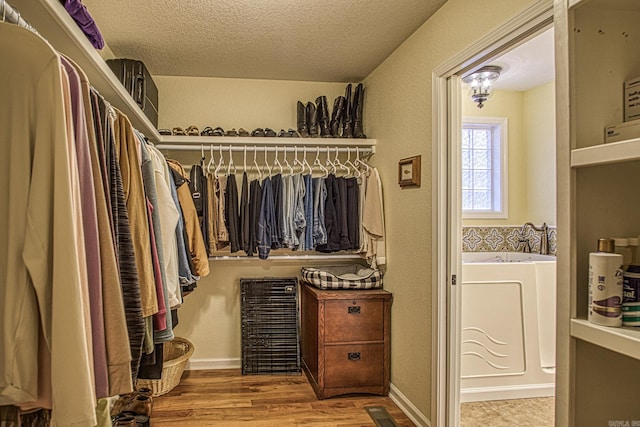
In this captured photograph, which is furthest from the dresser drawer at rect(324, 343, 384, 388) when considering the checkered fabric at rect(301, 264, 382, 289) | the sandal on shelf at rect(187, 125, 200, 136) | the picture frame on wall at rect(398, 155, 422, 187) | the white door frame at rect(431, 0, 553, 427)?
the sandal on shelf at rect(187, 125, 200, 136)

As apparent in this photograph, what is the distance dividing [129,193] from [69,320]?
701 millimetres

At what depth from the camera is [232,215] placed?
347cm

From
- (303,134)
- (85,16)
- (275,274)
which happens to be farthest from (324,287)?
(85,16)

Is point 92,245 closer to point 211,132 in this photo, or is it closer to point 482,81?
point 211,132

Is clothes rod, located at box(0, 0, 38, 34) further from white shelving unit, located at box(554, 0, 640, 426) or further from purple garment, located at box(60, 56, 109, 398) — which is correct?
white shelving unit, located at box(554, 0, 640, 426)

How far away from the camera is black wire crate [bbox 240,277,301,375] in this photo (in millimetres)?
3717

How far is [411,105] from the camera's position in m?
2.92

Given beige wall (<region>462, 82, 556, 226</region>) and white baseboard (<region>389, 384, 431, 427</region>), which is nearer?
white baseboard (<region>389, 384, 431, 427</region>)

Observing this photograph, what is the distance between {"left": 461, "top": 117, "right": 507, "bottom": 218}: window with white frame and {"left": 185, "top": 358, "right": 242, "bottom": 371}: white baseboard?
2550 mm

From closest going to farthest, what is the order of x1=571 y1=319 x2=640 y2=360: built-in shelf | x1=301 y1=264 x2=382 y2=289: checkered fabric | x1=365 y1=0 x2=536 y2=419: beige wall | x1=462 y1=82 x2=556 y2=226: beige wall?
x1=571 y1=319 x2=640 y2=360: built-in shelf
x1=365 y1=0 x2=536 y2=419: beige wall
x1=301 y1=264 x2=382 y2=289: checkered fabric
x1=462 y1=82 x2=556 y2=226: beige wall

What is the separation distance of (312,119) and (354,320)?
167 centimetres

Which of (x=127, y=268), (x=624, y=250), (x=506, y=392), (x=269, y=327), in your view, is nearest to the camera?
(x=624, y=250)

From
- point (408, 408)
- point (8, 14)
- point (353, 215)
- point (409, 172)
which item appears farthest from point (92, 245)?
point (353, 215)

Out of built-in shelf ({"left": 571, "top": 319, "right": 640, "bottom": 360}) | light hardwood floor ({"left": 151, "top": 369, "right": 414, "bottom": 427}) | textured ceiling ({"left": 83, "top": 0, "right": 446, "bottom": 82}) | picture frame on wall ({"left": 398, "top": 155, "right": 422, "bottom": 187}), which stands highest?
textured ceiling ({"left": 83, "top": 0, "right": 446, "bottom": 82})
